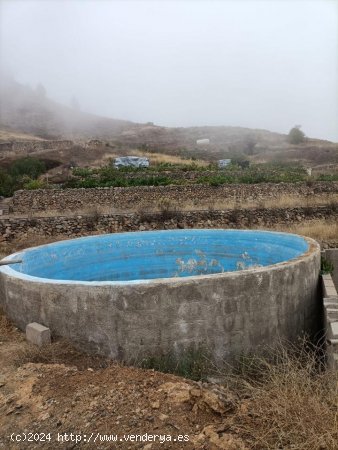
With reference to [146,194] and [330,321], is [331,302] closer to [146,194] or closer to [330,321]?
[330,321]

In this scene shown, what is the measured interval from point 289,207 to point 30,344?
11.5 meters

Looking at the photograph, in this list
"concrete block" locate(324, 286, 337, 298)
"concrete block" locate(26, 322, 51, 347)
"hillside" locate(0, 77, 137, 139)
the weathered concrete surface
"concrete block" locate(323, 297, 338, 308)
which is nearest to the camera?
"concrete block" locate(26, 322, 51, 347)

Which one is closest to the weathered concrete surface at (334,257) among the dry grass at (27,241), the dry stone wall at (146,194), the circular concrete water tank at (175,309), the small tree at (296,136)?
the circular concrete water tank at (175,309)

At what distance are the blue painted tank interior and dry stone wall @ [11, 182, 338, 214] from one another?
8274 mm

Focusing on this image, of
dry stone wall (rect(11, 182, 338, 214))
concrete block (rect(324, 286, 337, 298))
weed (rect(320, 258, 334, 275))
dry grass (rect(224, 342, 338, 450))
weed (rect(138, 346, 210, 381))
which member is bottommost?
weed (rect(138, 346, 210, 381))

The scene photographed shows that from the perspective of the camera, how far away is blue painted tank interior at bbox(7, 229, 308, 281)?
26.2 feet

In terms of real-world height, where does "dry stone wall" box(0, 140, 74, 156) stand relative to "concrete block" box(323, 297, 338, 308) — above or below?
above

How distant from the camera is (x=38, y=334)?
4570mm

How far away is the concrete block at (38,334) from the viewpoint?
4562mm

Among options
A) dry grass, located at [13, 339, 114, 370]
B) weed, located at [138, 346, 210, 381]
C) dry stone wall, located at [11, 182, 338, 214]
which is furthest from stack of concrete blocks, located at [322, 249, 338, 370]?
dry stone wall, located at [11, 182, 338, 214]

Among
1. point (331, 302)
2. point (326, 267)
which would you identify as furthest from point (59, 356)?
point (326, 267)

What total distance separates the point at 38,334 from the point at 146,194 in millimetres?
13640

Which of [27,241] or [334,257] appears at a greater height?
[334,257]

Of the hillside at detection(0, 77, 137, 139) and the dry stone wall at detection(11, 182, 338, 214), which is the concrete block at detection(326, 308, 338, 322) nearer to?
the dry stone wall at detection(11, 182, 338, 214)
